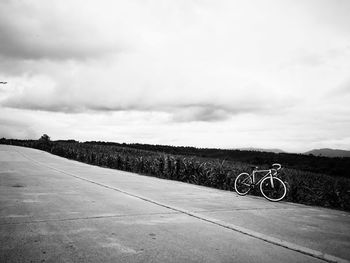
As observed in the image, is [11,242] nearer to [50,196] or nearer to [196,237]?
[196,237]

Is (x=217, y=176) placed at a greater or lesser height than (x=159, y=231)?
greater

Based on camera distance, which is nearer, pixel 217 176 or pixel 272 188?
pixel 272 188

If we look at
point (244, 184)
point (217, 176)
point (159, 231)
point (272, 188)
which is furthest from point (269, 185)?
point (159, 231)

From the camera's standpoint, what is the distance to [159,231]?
5.52 m

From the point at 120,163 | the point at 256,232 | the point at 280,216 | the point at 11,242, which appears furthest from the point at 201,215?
the point at 120,163

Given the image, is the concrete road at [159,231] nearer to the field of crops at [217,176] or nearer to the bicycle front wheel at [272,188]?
the bicycle front wheel at [272,188]

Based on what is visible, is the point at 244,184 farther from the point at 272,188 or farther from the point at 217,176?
the point at 217,176

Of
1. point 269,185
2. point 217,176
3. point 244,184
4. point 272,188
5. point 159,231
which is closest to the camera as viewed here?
point 159,231

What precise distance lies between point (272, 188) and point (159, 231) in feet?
21.3

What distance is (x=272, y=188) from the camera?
10.9m

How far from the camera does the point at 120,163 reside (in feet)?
77.8

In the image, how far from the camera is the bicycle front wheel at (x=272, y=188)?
10641 mm

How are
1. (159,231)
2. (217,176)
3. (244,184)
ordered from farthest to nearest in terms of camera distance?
(217,176) → (244,184) → (159,231)

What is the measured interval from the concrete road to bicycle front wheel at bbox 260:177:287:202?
67.0 inches
